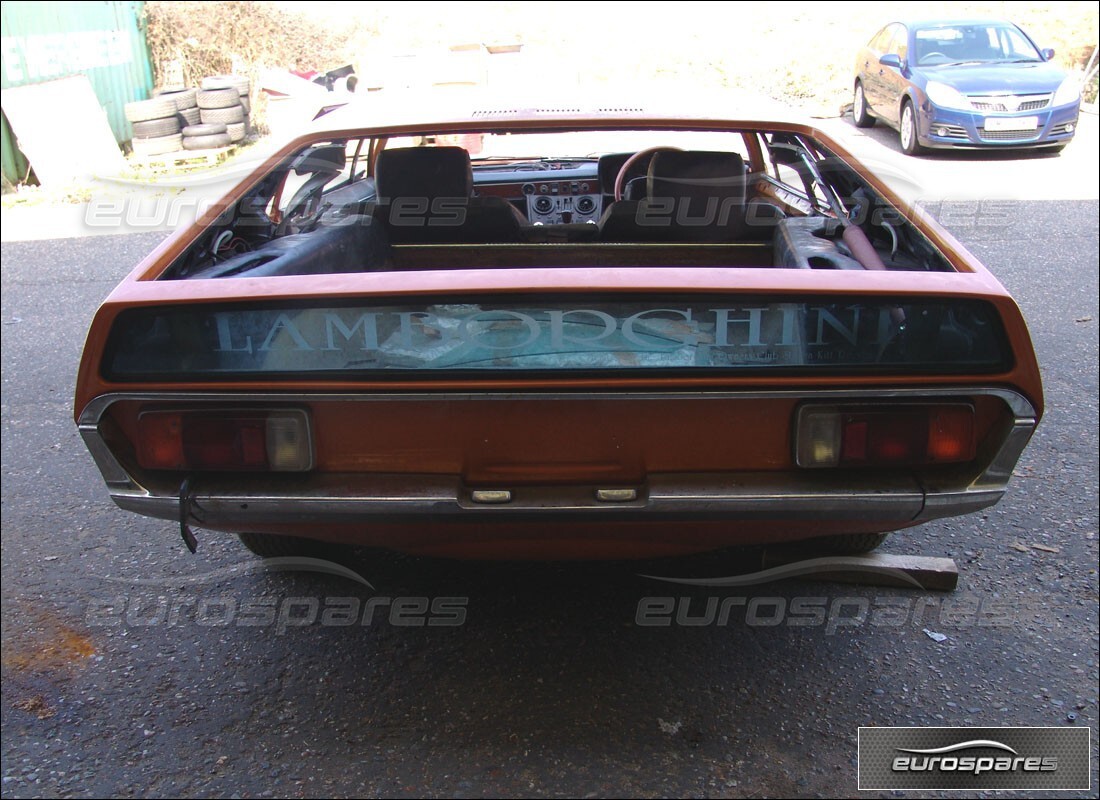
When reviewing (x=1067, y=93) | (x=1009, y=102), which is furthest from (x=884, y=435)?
(x=1067, y=93)

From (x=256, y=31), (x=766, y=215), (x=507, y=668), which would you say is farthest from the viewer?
(x=256, y=31)

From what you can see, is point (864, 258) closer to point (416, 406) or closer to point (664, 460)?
point (664, 460)

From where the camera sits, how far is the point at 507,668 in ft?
7.92

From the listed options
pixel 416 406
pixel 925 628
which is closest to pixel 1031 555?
pixel 925 628

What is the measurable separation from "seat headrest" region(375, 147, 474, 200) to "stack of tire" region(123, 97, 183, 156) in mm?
9269

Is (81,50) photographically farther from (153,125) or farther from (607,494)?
(607,494)

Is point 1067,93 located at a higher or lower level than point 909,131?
higher

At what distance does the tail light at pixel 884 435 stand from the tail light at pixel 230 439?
42.9 inches

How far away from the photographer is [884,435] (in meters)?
1.99

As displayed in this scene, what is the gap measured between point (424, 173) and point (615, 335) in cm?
163

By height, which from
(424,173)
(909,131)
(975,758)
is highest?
(424,173)

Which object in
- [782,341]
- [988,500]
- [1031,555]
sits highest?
[782,341]

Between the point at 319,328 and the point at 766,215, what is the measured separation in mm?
1876

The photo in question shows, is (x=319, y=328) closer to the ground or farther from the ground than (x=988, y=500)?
farther from the ground
